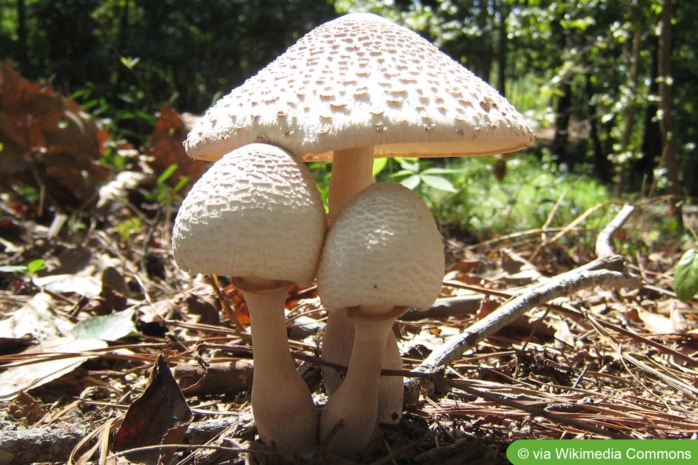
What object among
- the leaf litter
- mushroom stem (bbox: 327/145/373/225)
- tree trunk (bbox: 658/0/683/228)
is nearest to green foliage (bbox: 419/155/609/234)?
tree trunk (bbox: 658/0/683/228)

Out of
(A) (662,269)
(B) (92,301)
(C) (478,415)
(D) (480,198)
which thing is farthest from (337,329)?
(D) (480,198)

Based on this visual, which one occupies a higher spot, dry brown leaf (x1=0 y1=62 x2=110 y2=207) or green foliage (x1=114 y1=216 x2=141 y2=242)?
dry brown leaf (x1=0 y1=62 x2=110 y2=207)

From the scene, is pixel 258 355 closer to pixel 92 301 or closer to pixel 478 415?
pixel 478 415

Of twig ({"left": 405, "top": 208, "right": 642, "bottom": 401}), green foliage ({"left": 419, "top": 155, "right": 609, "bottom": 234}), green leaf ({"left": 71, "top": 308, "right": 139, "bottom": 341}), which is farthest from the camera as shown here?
green foliage ({"left": 419, "top": 155, "right": 609, "bottom": 234})

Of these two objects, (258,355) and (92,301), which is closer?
(258,355)

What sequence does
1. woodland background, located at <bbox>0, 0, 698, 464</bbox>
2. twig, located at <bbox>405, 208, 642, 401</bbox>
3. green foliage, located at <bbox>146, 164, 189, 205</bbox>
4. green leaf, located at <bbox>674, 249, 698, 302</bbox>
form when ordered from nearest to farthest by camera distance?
1. woodland background, located at <bbox>0, 0, 698, 464</bbox>
2. twig, located at <bbox>405, 208, 642, 401</bbox>
3. green leaf, located at <bbox>674, 249, 698, 302</bbox>
4. green foliage, located at <bbox>146, 164, 189, 205</bbox>

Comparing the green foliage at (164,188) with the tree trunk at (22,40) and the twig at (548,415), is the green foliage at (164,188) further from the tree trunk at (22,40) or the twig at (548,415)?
the tree trunk at (22,40)

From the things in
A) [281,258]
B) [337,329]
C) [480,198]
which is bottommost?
[480,198]

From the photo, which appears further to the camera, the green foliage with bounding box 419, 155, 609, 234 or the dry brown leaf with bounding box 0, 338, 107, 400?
the green foliage with bounding box 419, 155, 609, 234

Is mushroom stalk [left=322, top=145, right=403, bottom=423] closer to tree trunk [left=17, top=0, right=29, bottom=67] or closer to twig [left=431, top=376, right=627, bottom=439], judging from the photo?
twig [left=431, top=376, right=627, bottom=439]
